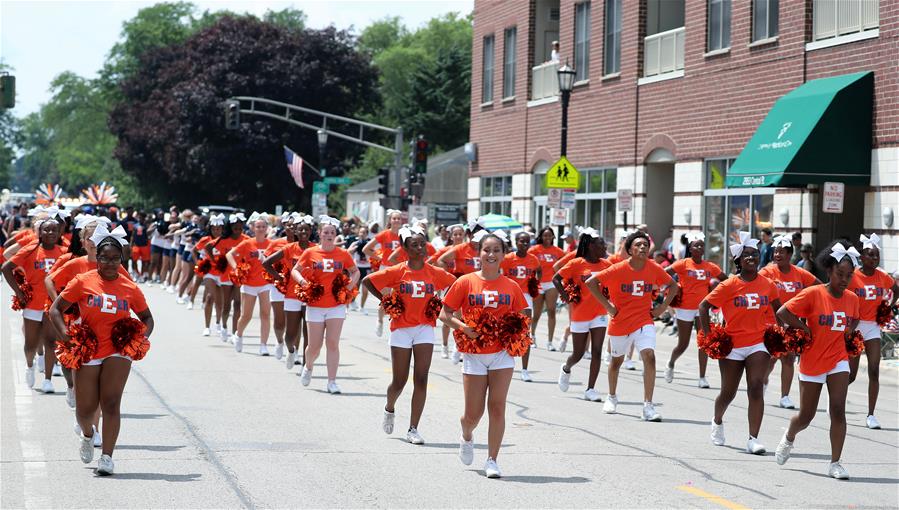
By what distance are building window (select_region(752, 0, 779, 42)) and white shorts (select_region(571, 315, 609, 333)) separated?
13544mm

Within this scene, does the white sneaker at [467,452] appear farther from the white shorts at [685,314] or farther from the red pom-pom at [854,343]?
the white shorts at [685,314]

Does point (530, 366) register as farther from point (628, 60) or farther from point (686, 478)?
point (628, 60)

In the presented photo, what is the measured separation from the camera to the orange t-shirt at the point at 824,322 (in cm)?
995

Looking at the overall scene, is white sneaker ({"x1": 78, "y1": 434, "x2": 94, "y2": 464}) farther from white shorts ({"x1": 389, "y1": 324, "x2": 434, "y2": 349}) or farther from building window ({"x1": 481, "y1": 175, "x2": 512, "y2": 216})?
building window ({"x1": 481, "y1": 175, "x2": 512, "y2": 216})

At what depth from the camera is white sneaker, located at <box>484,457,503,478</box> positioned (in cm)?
947

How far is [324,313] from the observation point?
1438 centimetres

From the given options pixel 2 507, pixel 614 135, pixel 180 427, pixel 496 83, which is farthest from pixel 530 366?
pixel 496 83

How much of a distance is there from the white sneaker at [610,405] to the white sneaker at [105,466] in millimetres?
5828

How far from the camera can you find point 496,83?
4025 cm

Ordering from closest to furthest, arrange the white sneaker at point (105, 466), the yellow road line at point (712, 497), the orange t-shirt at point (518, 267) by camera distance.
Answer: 1. the yellow road line at point (712, 497)
2. the white sneaker at point (105, 466)
3. the orange t-shirt at point (518, 267)

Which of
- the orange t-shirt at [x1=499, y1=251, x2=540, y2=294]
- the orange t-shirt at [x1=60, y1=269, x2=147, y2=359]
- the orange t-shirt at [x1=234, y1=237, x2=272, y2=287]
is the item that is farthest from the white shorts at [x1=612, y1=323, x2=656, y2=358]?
the orange t-shirt at [x1=234, y1=237, x2=272, y2=287]

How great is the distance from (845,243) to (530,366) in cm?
810

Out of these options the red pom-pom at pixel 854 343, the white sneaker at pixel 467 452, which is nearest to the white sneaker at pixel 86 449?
the white sneaker at pixel 467 452

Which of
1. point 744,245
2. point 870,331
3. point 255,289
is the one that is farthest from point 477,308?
point 255,289
